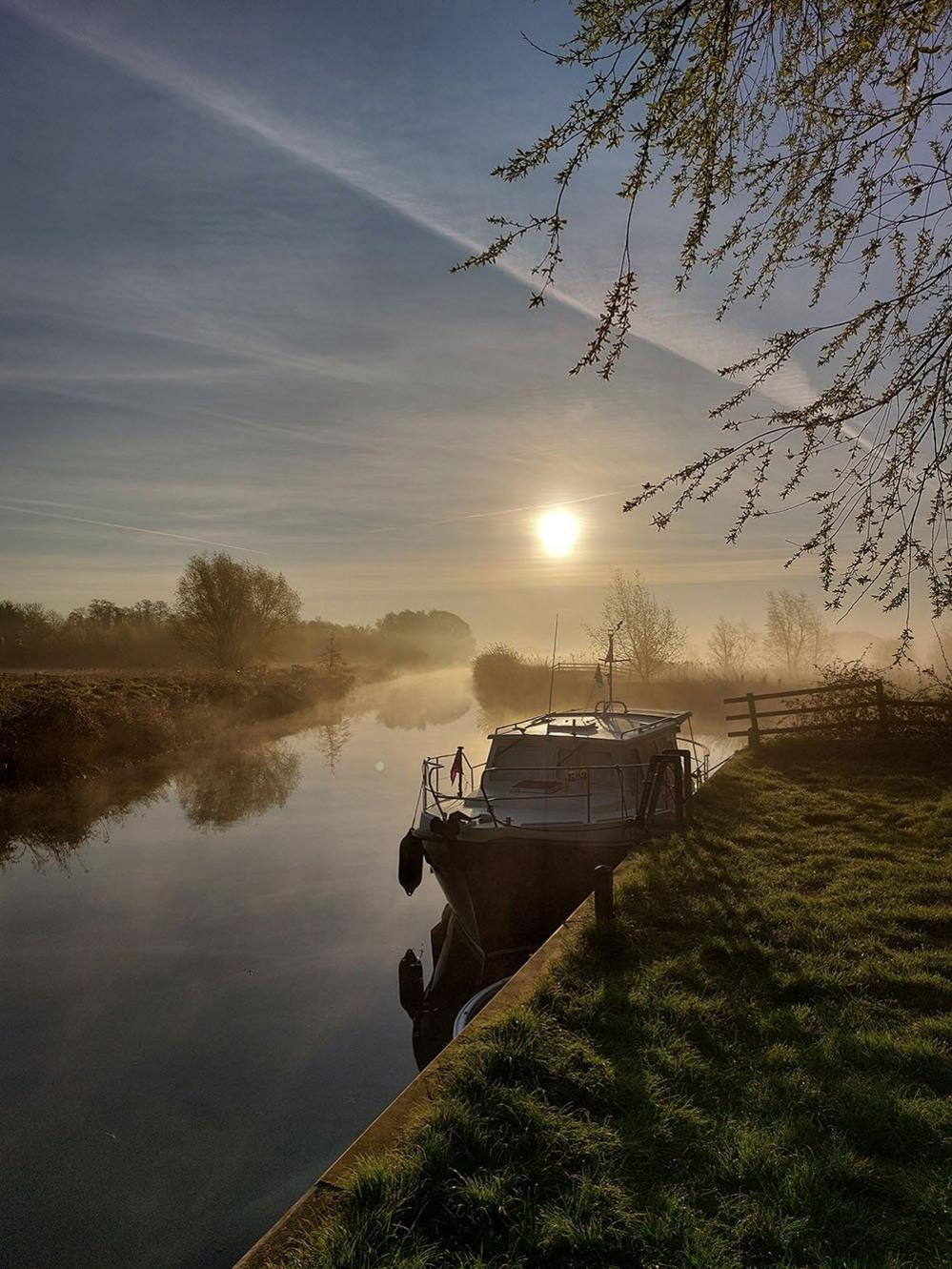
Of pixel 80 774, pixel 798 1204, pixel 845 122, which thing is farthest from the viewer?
pixel 80 774

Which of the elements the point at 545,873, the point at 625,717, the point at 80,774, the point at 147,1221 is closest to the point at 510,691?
the point at 80,774

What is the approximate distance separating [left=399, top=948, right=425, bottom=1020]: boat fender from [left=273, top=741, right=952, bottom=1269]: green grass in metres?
4.37

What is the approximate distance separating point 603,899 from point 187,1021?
6.46 meters

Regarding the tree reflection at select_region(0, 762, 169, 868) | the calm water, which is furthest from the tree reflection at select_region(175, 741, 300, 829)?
the tree reflection at select_region(0, 762, 169, 868)

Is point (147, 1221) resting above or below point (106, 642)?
below

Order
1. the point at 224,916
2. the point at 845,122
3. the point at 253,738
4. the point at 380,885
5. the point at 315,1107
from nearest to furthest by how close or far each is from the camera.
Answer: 1. the point at 845,122
2. the point at 315,1107
3. the point at 224,916
4. the point at 380,885
5. the point at 253,738

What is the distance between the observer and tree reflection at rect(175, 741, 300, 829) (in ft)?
71.3

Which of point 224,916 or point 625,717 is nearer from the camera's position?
point 224,916

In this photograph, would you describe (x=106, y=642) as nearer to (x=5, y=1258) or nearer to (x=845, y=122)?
(x=5, y=1258)

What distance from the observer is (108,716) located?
28.5 meters

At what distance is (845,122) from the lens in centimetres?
481

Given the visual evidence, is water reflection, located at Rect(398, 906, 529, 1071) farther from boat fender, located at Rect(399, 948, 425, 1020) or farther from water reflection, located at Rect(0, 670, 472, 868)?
water reflection, located at Rect(0, 670, 472, 868)

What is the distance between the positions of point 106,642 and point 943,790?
6327 centimetres

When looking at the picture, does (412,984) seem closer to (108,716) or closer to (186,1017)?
(186,1017)
